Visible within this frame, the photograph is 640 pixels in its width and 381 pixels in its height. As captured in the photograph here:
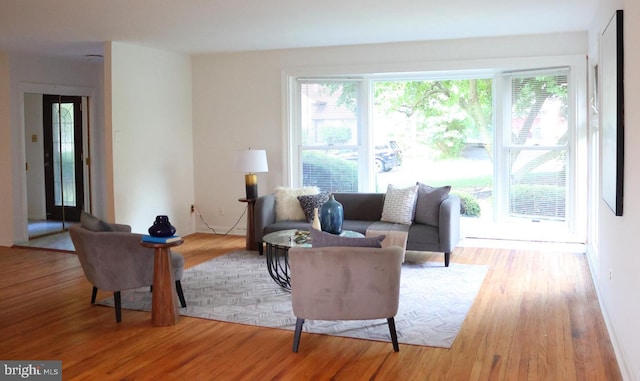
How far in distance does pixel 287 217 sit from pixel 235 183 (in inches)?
63.0

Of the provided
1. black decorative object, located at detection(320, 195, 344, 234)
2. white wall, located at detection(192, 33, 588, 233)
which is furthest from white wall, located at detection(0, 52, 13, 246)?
black decorative object, located at detection(320, 195, 344, 234)

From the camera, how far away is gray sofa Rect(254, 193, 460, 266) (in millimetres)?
5988

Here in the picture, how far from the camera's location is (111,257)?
4363 mm

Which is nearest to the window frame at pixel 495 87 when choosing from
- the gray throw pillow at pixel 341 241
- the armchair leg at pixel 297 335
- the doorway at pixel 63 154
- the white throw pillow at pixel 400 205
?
the white throw pillow at pixel 400 205

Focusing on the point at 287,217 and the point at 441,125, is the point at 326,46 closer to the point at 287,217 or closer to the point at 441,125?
the point at 441,125

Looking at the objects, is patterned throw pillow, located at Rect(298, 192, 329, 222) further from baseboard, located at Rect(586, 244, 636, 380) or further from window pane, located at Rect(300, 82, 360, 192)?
baseboard, located at Rect(586, 244, 636, 380)

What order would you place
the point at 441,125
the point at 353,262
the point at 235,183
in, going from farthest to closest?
the point at 235,183
the point at 441,125
the point at 353,262

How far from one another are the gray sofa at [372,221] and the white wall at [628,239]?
2.02m

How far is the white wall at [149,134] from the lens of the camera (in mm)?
6828

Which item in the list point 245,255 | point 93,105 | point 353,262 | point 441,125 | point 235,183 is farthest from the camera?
point 93,105

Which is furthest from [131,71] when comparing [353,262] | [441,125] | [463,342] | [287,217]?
[463,342]

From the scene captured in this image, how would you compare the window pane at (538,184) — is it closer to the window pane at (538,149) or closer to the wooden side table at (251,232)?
the window pane at (538,149)

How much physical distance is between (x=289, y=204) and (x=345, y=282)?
324cm

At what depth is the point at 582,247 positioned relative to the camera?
6.61m
